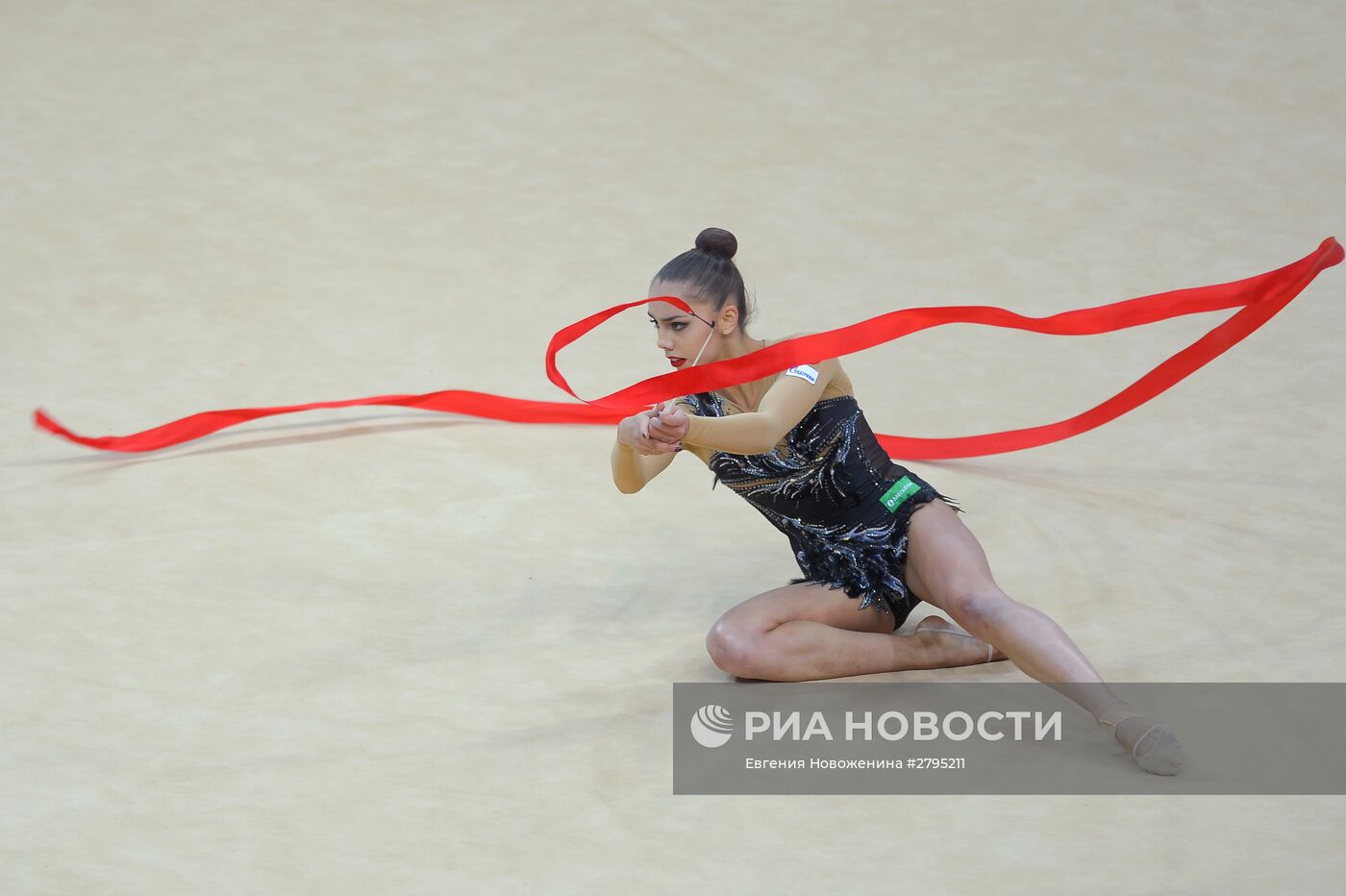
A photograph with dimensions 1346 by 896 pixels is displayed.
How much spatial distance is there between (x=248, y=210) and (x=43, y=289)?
67 centimetres

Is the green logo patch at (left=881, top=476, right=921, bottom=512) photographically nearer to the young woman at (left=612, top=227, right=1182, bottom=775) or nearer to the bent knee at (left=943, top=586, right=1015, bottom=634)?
the young woman at (left=612, top=227, right=1182, bottom=775)

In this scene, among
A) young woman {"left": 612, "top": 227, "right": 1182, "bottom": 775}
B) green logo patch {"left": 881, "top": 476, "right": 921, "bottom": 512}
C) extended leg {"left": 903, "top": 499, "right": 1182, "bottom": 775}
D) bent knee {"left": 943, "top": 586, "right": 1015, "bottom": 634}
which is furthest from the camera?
green logo patch {"left": 881, "top": 476, "right": 921, "bottom": 512}

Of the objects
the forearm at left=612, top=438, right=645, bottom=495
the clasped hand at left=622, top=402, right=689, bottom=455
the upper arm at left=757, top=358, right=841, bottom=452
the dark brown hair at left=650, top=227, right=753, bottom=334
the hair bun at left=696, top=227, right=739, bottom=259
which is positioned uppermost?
the hair bun at left=696, top=227, right=739, bottom=259

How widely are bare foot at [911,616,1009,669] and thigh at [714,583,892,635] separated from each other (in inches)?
2.9

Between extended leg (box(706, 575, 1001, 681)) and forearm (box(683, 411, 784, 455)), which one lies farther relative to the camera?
extended leg (box(706, 575, 1001, 681))

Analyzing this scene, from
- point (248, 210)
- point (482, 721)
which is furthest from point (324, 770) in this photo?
point (248, 210)

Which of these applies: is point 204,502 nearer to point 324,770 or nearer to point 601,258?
point 324,770

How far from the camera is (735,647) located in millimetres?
2494

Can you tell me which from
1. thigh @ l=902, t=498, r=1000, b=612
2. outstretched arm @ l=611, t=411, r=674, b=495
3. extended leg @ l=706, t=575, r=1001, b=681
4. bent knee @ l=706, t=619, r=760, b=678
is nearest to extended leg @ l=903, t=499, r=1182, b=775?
thigh @ l=902, t=498, r=1000, b=612

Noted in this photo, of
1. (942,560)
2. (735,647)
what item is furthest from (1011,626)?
(735,647)

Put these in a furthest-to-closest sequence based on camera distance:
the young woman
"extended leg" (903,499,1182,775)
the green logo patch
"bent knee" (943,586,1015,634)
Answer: the green logo patch
the young woman
"bent knee" (943,586,1015,634)
"extended leg" (903,499,1182,775)

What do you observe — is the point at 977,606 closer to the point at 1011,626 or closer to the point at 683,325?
the point at 1011,626

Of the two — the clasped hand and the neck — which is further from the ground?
the neck

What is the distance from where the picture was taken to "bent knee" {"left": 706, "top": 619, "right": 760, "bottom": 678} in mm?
2490
